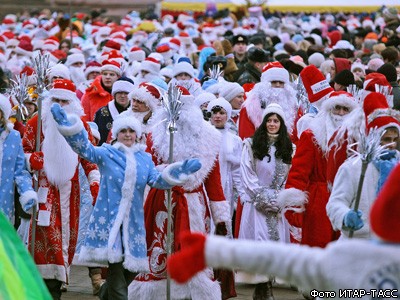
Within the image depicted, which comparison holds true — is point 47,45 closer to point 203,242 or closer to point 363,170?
point 363,170

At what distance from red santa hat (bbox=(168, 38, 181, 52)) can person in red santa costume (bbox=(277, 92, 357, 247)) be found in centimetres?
1241

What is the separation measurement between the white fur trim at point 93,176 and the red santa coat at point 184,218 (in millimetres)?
446

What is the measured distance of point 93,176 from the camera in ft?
35.3

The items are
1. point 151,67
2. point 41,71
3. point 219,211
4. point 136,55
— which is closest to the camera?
point 219,211

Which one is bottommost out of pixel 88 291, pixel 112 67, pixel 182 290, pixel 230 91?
pixel 88 291

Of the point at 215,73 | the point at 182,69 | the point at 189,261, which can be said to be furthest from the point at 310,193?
the point at 182,69

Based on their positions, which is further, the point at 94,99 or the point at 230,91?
the point at 94,99

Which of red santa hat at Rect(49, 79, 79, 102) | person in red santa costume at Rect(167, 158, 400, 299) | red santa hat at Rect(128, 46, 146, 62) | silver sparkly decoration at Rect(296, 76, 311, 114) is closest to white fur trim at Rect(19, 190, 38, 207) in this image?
red santa hat at Rect(49, 79, 79, 102)

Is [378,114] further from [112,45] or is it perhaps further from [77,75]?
[112,45]

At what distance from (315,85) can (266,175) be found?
0.92 m

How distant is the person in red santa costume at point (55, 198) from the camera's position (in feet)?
35.3

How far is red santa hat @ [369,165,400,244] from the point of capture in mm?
5215

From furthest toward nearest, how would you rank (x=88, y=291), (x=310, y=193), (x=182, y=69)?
(x=182, y=69)
(x=88, y=291)
(x=310, y=193)

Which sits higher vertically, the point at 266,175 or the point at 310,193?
the point at 310,193
